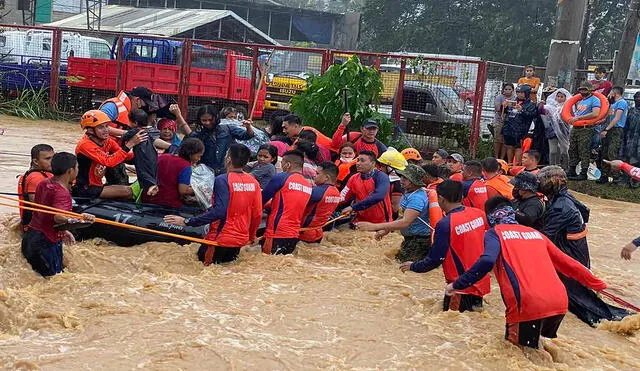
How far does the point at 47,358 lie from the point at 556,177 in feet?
14.9

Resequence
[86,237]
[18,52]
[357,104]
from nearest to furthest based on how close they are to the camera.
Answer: [86,237] → [357,104] → [18,52]

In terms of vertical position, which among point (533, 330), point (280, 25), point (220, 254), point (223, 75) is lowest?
point (220, 254)

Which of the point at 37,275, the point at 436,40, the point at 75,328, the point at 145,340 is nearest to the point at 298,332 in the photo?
the point at 145,340

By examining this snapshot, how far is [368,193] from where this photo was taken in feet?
31.0

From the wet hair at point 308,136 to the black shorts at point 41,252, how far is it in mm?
4592

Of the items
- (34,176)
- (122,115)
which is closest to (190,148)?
(122,115)

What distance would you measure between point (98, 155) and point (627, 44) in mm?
14188

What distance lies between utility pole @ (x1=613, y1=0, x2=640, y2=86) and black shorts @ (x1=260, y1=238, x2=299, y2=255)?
518 inches

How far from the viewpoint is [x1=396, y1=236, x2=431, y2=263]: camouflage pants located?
852 centimetres

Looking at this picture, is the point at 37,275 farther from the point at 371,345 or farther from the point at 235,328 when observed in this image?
the point at 371,345

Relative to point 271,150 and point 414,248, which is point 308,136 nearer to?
point 271,150

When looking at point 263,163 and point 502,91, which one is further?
point 502,91

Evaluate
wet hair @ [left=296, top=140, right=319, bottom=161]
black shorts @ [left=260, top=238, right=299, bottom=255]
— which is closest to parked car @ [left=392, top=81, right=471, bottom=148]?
wet hair @ [left=296, top=140, right=319, bottom=161]

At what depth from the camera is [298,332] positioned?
6.20 meters
